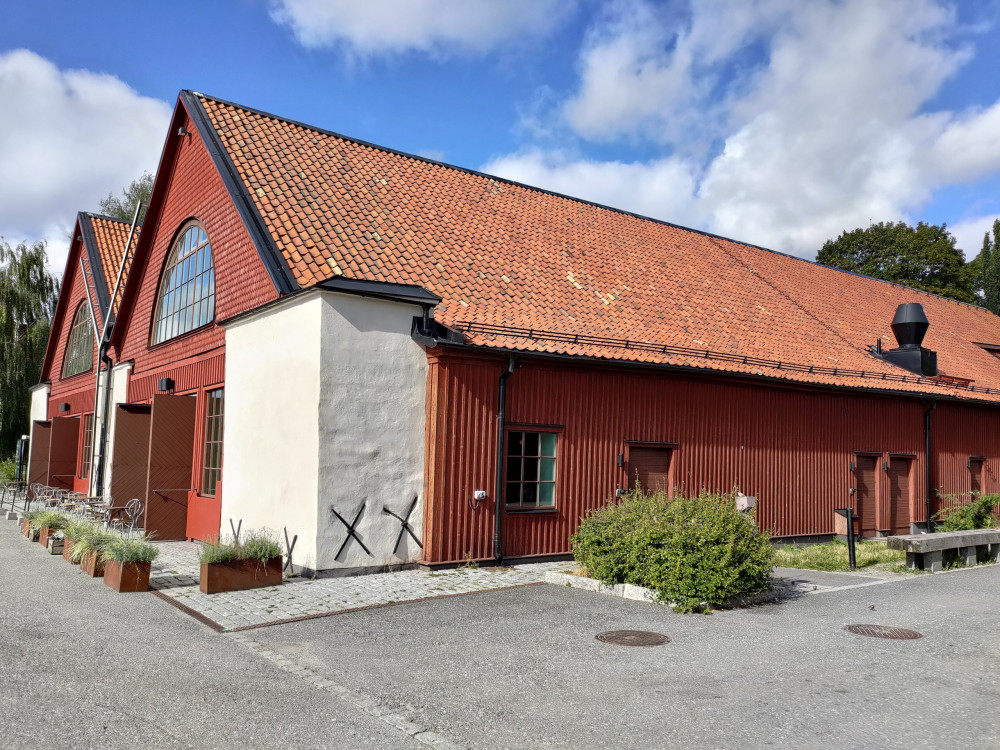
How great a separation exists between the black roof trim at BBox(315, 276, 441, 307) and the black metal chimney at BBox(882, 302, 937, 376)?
14.0m

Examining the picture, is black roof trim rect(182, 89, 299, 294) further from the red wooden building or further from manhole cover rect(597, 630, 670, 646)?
manhole cover rect(597, 630, 670, 646)

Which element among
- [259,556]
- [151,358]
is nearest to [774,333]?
[259,556]

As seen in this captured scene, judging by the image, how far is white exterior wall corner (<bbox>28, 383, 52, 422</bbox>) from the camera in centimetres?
2973

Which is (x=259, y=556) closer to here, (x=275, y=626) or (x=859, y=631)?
(x=275, y=626)

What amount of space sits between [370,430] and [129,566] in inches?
135

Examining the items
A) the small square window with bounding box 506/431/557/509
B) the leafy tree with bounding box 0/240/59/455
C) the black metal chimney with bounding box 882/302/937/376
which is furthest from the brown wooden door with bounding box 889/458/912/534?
the leafy tree with bounding box 0/240/59/455

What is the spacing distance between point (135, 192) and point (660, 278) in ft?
113

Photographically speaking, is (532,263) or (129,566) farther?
(532,263)

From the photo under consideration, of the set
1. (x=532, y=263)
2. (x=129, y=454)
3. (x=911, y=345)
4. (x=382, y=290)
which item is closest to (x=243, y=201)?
(x=382, y=290)

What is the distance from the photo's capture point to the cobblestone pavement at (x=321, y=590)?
8992mm

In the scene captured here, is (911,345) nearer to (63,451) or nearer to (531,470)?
(531,470)

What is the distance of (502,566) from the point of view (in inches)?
485

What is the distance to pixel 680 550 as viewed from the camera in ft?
31.5

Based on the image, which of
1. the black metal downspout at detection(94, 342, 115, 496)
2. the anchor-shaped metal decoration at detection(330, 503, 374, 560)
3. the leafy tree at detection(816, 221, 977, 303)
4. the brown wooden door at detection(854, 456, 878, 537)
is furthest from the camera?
the leafy tree at detection(816, 221, 977, 303)
